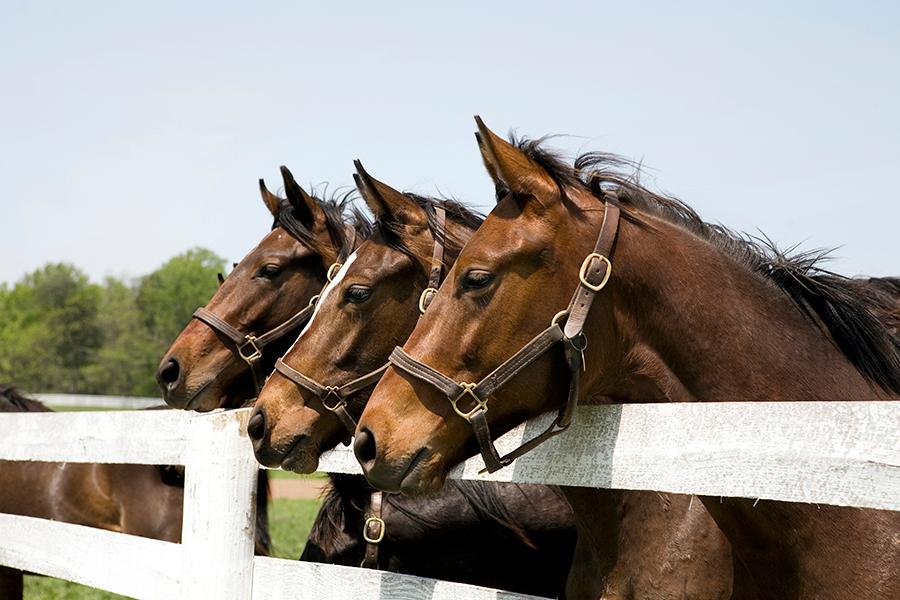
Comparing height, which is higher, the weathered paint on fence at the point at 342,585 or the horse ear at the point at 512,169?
the horse ear at the point at 512,169

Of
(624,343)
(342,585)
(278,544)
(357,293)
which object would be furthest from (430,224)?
(278,544)

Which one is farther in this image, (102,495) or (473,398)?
(102,495)

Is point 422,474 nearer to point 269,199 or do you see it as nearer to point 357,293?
point 357,293

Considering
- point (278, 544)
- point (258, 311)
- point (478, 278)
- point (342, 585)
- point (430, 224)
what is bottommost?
point (278, 544)

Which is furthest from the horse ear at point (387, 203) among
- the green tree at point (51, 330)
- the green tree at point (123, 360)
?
the green tree at point (51, 330)

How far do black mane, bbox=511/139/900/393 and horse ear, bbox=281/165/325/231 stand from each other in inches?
104

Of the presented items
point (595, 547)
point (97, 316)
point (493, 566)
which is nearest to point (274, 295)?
point (493, 566)

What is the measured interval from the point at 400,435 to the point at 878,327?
5.58 feet

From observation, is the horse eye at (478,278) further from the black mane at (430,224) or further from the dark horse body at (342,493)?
the dark horse body at (342,493)

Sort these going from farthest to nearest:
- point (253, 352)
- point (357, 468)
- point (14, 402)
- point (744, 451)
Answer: point (14, 402)
point (253, 352)
point (357, 468)
point (744, 451)

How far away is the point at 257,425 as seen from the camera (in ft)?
12.9

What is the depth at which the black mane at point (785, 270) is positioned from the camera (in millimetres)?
3264

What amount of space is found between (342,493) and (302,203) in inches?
66.8

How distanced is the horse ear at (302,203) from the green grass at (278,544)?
1.62m
